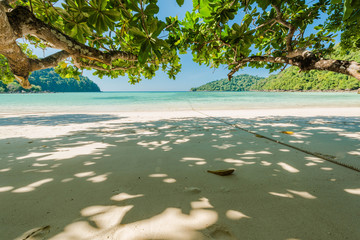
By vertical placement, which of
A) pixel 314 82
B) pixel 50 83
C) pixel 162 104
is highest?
pixel 50 83

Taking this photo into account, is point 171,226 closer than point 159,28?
Yes

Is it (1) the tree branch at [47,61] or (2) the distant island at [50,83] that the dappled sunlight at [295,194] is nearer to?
(1) the tree branch at [47,61]

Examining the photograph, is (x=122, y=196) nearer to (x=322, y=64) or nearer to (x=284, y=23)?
(x=322, y=64)

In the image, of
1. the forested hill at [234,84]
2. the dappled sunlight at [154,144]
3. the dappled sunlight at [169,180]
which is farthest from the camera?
the forested hill at [234,84]

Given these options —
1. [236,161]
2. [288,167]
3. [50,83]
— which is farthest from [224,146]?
[50,83]

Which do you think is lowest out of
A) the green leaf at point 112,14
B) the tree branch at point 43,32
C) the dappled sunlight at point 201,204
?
the dappled sunlight at point 201,204

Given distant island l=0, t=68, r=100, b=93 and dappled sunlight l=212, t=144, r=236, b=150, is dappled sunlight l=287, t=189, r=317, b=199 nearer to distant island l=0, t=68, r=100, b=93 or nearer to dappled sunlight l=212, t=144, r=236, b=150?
dappled sunlight l=212, t=144, r=236, b=150

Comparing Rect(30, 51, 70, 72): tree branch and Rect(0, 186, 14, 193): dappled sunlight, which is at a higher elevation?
Rect(30, 51, 70, 72): tree branch

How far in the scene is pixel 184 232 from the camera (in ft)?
3.56

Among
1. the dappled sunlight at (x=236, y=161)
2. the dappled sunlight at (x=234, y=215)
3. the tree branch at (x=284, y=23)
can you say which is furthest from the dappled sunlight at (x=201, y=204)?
the tree branch at (x=284, y=23)

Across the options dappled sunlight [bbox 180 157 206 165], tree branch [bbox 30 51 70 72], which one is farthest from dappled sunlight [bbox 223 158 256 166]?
tree branch [bbox 30 51 70 72]

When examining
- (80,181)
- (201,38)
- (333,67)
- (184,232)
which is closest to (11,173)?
(80,181)

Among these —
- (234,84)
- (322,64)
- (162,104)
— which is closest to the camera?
(322,64)

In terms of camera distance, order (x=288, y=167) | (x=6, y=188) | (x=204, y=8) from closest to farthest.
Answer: (x=6, y=188) < (x=288, y=167) < (x=204, y=8)
